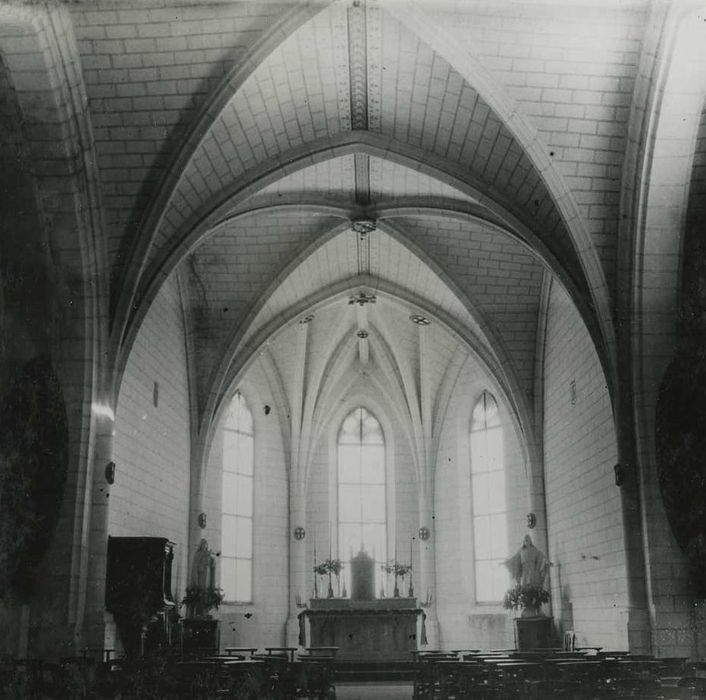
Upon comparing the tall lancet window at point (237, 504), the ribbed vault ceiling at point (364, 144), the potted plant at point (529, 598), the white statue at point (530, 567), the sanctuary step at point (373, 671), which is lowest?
the sanctuary step at point (373, 671)

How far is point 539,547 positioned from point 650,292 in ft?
25.6

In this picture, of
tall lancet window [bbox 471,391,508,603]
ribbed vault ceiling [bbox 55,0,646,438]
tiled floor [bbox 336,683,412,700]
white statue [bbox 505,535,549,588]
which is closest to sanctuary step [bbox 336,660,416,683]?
tiled floor [bbox 336,683,412,700]

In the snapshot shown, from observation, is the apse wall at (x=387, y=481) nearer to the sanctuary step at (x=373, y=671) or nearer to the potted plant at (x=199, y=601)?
the potted plant at (x=199, y=601)

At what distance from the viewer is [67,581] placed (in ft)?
43.7

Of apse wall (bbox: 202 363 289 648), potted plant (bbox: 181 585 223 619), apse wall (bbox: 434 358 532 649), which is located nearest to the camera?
potted plant (bbox: 181 585 223 619)

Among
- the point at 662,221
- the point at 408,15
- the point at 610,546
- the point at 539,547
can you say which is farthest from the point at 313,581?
the point at 408,15

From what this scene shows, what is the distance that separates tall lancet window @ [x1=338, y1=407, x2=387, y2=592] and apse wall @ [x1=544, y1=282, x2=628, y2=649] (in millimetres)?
7279

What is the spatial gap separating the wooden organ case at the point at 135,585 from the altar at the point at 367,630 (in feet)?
18.3

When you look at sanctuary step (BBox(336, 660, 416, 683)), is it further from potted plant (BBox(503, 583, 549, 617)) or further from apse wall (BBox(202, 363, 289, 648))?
apse wall (BBox(202, 363, 289, 648))

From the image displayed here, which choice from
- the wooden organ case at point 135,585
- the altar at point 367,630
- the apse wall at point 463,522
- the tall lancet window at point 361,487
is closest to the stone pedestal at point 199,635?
the altar at point 367,630

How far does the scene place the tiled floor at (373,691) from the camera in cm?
1465

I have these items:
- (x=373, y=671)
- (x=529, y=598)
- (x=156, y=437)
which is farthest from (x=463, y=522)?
(x=156, y=437)

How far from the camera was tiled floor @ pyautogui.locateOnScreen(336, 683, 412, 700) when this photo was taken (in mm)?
14648

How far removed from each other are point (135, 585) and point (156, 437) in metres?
4.17
